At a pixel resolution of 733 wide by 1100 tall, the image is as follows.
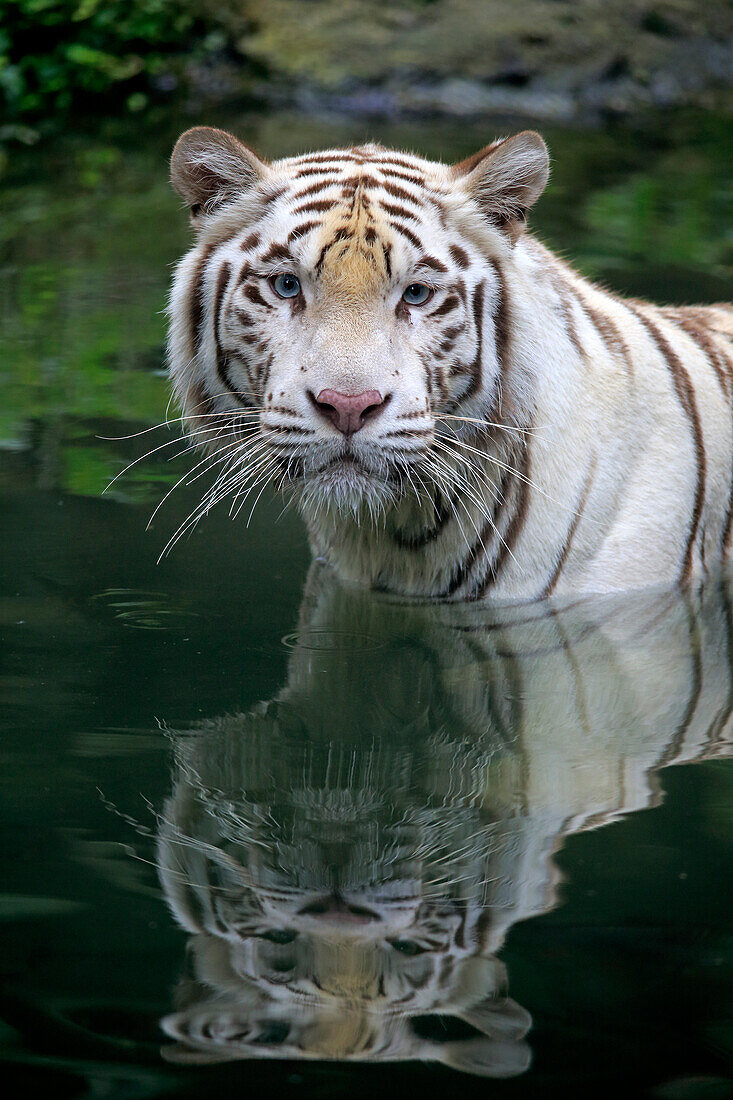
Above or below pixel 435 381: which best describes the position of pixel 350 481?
below

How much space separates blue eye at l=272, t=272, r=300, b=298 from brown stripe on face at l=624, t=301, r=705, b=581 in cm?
104

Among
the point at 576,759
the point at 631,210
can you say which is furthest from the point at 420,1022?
the point at 631,210

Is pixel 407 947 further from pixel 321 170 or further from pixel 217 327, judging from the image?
pixel 321 170

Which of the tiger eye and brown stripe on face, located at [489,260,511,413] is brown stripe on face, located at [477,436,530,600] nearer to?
brown stripe on face, located at [489,260,511,413]

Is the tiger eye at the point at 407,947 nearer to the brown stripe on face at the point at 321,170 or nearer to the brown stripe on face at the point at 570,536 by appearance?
the brown stripe on face at the point at 570,536

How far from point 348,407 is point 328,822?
31.8 inches

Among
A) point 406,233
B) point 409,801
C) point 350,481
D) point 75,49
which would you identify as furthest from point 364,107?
point 409,801

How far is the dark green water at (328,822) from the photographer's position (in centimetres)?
168

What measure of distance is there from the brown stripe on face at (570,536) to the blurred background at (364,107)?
3.01 metres

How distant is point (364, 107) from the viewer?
A: 10602 millimetres

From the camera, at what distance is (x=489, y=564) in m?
3.13

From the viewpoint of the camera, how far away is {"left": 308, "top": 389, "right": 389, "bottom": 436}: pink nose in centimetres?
259

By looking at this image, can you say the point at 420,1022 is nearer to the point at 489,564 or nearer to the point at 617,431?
the point at 489,564

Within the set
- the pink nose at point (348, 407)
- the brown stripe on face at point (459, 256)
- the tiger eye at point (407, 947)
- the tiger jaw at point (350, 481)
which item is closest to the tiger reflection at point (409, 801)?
the tiger eye at point (407, 947)
